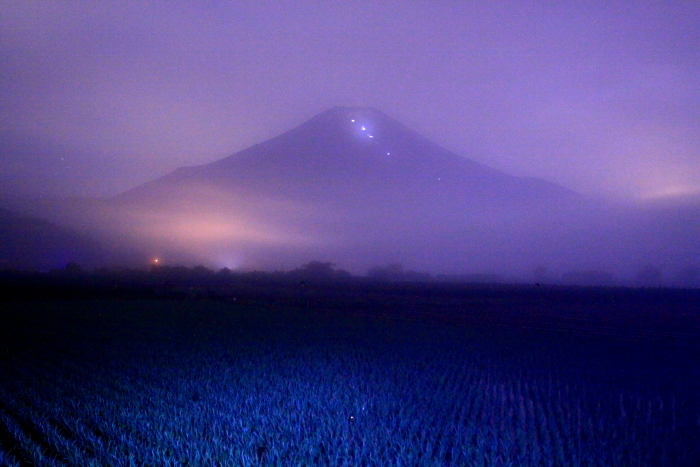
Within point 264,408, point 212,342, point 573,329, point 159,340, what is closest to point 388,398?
point 264,408

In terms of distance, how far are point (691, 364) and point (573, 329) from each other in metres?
9.95

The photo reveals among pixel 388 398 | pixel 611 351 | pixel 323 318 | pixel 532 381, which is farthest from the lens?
A: pixel 323 318

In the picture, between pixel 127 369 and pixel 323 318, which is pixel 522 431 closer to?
pixel 127 369

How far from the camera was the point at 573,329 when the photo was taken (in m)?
25.0

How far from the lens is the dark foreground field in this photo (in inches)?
268

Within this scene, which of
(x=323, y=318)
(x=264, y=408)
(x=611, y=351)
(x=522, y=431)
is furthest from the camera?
(x=323, y=318)

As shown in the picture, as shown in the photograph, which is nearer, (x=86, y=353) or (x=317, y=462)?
(x=317, y=462)

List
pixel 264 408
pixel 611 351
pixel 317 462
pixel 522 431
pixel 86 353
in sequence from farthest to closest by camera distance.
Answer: pixel 611 351, pixel 86 353, pixel 264 408, pixel 522 431, pixel 317 462

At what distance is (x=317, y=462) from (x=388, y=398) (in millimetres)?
3653

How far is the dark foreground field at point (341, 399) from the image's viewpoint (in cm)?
682

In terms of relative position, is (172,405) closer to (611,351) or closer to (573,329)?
(611,351)

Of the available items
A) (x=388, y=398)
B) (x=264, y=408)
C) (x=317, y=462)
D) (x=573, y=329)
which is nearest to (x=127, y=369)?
(x=264, y=408)

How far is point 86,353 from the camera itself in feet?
48.9

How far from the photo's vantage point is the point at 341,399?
381 inches
